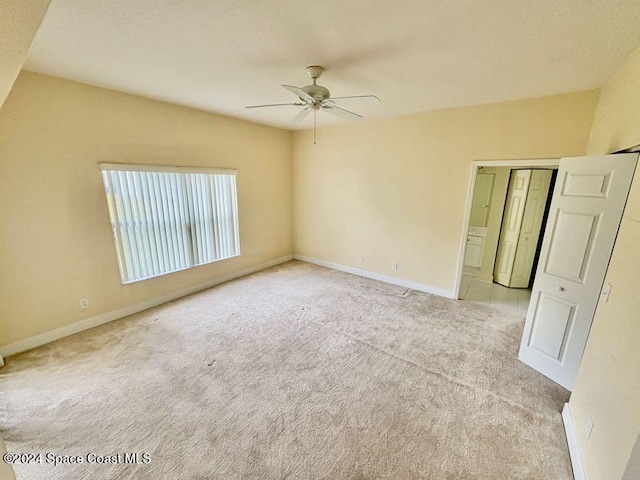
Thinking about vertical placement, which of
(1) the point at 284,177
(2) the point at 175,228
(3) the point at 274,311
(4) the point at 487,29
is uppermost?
(4) the point at 487,29

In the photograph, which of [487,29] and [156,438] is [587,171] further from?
[156,438]

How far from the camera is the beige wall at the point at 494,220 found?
4.27 m

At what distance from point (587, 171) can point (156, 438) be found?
147 inches

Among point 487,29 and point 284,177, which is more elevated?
point 487,29

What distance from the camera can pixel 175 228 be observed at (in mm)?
3719

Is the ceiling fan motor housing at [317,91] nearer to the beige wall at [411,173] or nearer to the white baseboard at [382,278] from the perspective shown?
the beige wall at [411,173]

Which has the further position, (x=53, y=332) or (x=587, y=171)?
(x=53, y=332)

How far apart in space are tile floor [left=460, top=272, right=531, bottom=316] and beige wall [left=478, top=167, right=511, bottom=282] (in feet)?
0.82

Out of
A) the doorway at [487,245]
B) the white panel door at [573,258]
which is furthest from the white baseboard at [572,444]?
the doorway at [487,245]

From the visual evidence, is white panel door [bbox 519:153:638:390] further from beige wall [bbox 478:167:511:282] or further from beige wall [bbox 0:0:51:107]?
beige wall [bbox 0:0:51:107]

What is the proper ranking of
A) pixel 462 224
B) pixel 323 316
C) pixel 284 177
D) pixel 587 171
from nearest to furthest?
pixel 587 171 < pixel 323 316 < pixel 462 224 < pixel 284 177

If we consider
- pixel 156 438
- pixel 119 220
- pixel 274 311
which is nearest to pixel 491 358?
pixel 274 311

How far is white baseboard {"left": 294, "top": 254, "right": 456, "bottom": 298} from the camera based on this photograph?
405 centimetres

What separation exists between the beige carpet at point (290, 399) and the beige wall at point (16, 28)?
2.18 metres
